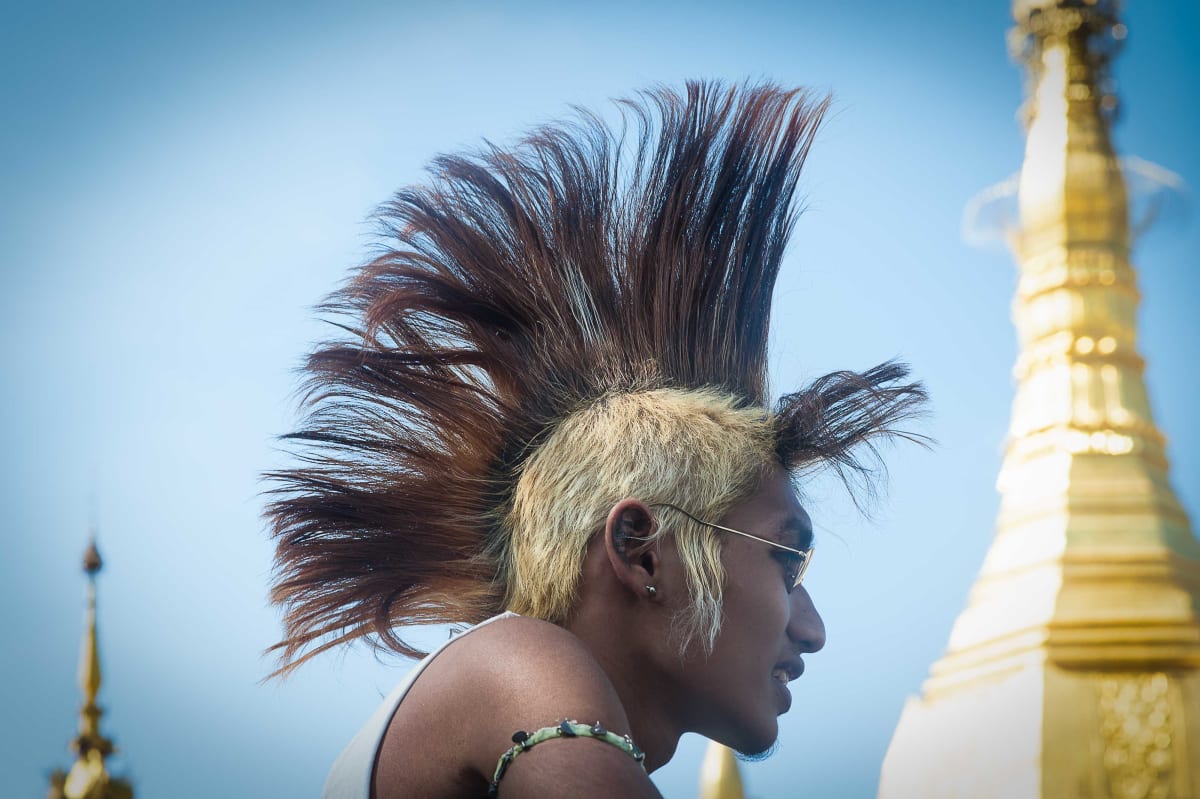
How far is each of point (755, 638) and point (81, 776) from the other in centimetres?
1382

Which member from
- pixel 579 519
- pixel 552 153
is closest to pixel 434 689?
pixel 579 519

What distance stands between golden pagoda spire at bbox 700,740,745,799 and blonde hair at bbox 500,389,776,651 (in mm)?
15752

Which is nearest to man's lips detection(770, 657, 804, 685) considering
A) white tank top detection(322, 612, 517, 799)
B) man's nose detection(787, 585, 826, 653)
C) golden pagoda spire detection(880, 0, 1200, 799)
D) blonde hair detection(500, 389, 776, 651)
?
man's nose detection(787, 585, 826, 653)

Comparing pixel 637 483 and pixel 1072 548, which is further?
pixel 1072 548

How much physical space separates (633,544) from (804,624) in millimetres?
399

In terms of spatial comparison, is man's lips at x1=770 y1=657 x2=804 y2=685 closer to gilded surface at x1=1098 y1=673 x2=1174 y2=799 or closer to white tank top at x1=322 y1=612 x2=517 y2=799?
white tank top at x1=322 y1=612 x2=517 y2=799

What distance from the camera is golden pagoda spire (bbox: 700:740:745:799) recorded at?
704 inches

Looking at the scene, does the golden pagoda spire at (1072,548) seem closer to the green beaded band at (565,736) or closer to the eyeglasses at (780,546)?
the eyeglasses at (780,546)

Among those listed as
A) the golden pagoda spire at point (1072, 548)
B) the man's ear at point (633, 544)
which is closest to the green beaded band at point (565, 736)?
the man's ear at point (633, 544)

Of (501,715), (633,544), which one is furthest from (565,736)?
(633,544)

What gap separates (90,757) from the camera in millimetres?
14984

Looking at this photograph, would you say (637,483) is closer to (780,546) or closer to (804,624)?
(780,546)

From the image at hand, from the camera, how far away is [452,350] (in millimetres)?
2711

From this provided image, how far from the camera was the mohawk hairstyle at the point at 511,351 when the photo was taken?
2668 mm
